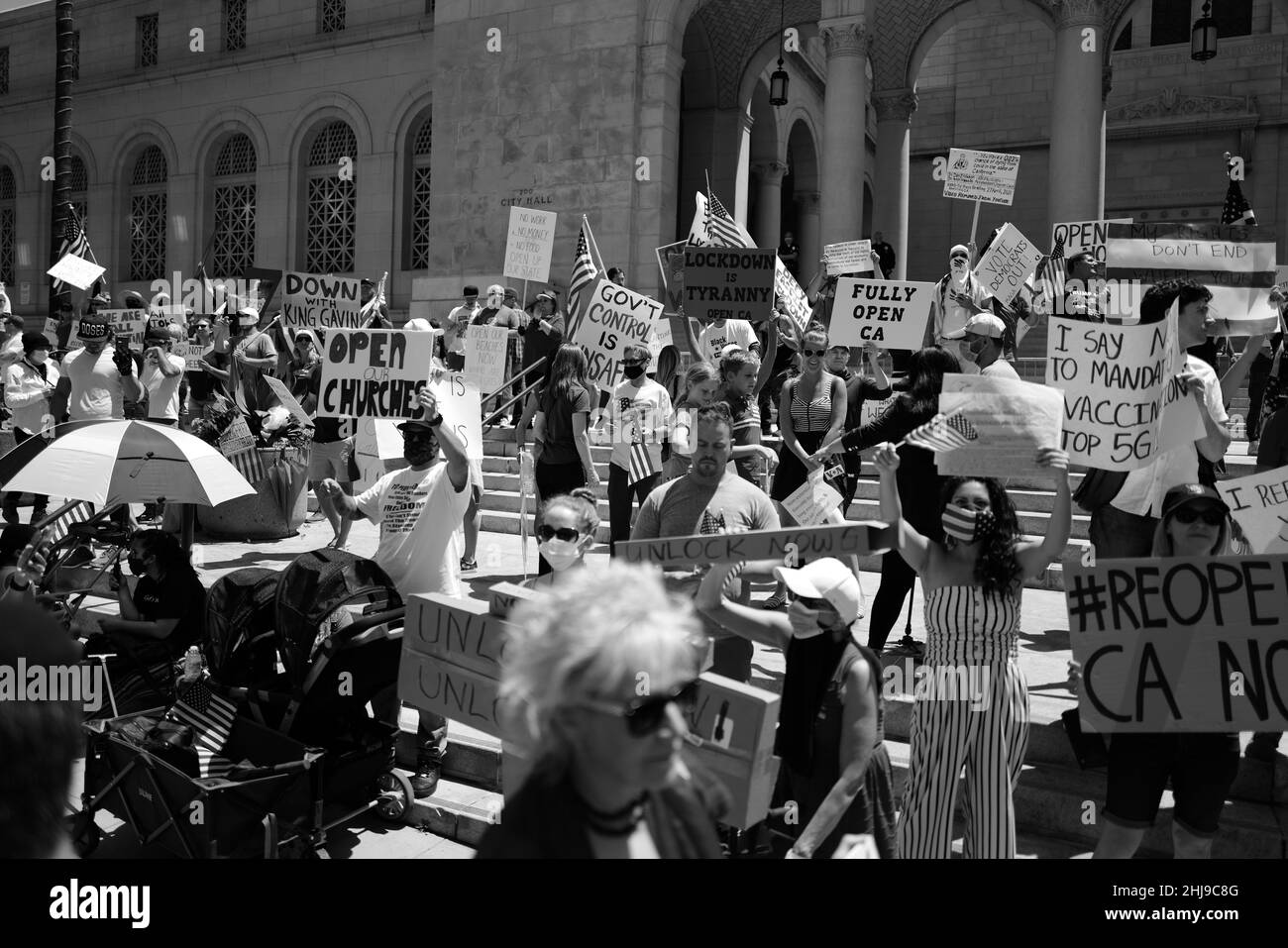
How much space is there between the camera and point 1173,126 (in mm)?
24203

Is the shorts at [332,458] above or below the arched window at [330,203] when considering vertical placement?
below

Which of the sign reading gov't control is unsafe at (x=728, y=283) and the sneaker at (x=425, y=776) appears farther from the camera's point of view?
the sign reading gov't control is unsafe at (x=728, y=283)

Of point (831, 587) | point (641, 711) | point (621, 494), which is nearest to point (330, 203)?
point (621, 494)

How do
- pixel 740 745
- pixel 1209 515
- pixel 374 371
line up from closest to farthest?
pixel 740 745
pixel 1209 515
pixel 374 371

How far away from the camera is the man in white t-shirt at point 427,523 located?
230 inches

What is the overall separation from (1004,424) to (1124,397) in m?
0.81

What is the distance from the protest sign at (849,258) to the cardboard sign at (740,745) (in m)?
8.91

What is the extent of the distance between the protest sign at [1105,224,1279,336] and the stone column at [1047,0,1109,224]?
9.33 metres

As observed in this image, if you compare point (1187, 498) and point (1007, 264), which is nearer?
point (1187, 498)

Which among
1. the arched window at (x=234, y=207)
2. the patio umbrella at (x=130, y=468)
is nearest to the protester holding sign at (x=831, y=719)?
the patio umbrella at (x=130, y=468)

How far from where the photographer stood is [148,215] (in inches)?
1126

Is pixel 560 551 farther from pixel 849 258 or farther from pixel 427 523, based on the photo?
pixel 849 258

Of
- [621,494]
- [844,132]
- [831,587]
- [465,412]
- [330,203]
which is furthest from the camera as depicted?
[330,203]

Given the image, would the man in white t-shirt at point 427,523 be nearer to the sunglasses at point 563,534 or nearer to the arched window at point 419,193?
the sunglasses at point 563,534
